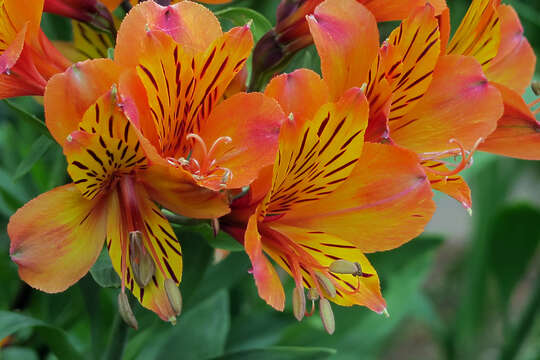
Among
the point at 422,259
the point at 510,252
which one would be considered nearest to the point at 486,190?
the point at 510,252

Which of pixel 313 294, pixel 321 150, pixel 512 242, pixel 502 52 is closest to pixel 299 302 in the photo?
pixel 313 294

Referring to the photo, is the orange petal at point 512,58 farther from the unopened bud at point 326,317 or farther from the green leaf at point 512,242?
the green leaf at point 512,242

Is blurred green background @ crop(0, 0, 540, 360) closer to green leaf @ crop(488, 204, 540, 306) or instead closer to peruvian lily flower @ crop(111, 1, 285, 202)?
green leaf @ crop(488, 204, 540, 306)

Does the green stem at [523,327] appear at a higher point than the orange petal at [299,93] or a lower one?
lower

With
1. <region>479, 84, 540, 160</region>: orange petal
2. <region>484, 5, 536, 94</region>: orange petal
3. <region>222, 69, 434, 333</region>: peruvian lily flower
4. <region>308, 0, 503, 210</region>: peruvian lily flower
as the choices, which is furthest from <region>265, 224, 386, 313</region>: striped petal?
<region>484, 5, 536, 94</region>: orange petal

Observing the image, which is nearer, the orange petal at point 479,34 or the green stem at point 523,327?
the orange petal at point 479,34

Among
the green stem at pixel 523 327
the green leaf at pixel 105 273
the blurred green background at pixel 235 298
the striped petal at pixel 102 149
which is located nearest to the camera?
the striped petal at pixel 102 149

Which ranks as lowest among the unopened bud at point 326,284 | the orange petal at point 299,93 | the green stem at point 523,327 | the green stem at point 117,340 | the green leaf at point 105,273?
the green stem at point 523,327

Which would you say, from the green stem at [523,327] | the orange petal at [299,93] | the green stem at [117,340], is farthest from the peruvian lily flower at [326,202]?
the green stem at [523,327]
